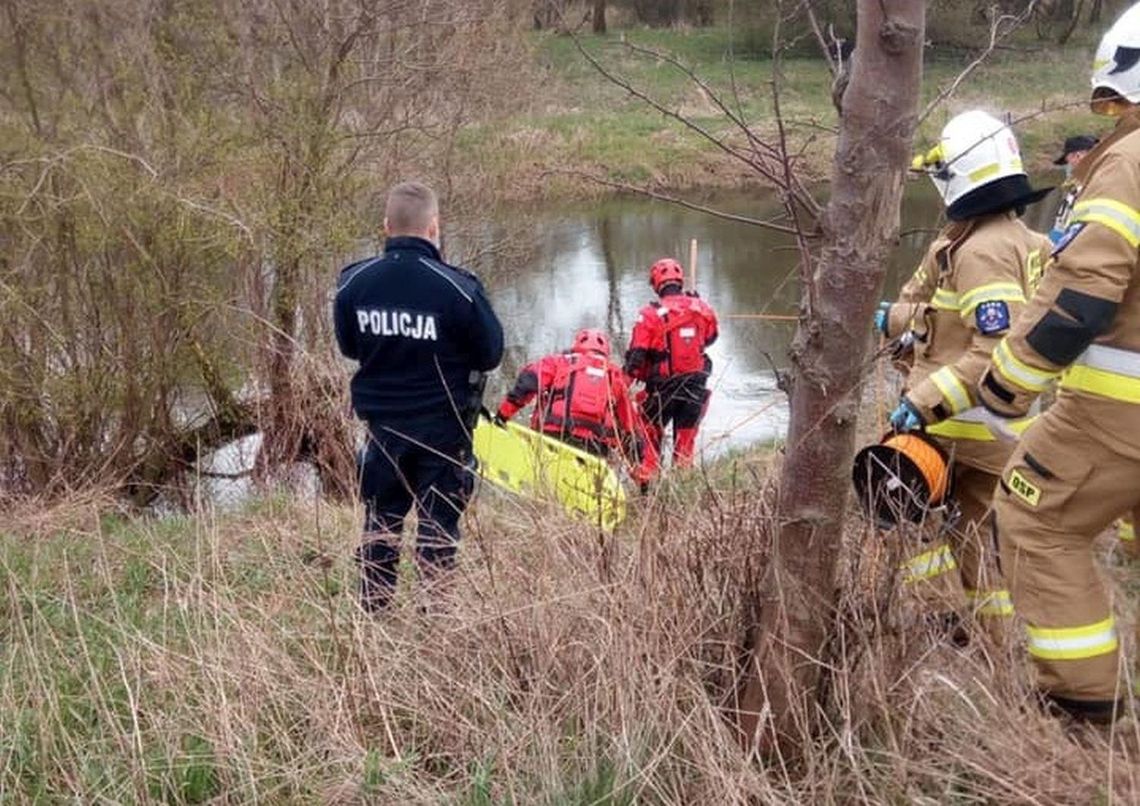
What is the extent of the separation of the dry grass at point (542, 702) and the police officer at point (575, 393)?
97.3 inches

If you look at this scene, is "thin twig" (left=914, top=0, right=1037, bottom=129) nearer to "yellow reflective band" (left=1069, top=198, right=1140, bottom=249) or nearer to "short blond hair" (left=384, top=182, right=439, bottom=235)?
"yellow reflective band" (left=1069, top=198, right=1140, bottom=249)

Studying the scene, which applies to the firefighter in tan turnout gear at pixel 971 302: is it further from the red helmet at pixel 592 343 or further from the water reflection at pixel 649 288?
the water reflection at pixel 649 288

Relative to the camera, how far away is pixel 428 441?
3.97m

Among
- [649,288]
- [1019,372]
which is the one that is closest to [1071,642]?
[1019,372]

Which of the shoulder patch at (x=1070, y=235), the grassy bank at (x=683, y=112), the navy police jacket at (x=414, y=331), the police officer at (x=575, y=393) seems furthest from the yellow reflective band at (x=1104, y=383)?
the grassy bank at (x=683, y=112)

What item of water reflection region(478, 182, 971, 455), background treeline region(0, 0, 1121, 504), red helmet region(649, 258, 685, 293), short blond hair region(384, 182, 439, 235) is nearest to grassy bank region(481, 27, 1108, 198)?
water reflection region(478, 182, 971, 455)

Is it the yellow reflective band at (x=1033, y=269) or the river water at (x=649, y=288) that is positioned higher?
the yellow reflective band at (x=1033, y=269)

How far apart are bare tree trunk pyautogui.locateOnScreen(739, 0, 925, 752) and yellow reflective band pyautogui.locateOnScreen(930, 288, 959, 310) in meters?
1.53

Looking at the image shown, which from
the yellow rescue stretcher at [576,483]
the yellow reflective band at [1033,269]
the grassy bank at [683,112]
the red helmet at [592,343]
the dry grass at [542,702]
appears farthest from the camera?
the grassy bank at [683,112]

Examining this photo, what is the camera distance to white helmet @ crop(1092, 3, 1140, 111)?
2.71 meters

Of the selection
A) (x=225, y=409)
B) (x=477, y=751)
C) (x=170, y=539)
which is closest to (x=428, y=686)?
(x=477, y=751)

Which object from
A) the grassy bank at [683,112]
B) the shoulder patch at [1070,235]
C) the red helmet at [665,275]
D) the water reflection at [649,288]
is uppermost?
the shoulder patch at [1070,235]

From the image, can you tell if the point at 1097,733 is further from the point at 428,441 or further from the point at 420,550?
the point at 428,441

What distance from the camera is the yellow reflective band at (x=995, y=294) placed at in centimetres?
329
